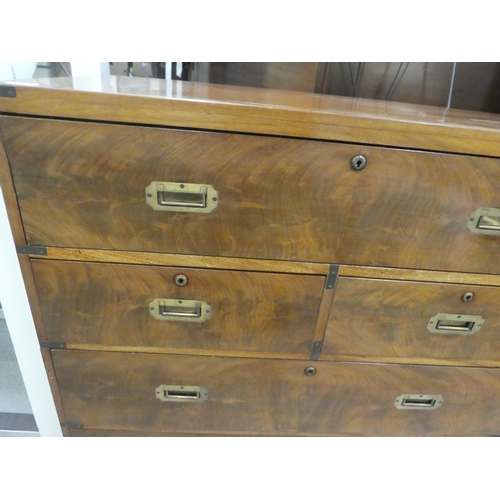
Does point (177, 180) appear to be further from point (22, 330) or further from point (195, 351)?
point (22, 330)

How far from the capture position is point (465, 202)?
0.59 metres

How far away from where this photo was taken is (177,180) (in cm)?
56

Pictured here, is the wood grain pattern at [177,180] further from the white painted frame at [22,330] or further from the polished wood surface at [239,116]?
the white painted frame at [22,330]

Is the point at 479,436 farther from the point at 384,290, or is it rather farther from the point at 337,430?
the point at 384,290

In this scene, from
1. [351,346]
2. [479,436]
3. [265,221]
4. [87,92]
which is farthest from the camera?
[479,436]

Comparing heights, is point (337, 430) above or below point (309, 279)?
below

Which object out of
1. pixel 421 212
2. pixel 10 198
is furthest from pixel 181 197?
pixel 421 212

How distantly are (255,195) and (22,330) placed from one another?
2.19ft

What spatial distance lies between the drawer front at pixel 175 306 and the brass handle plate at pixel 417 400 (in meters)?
0.27

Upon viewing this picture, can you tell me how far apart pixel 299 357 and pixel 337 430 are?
24 centimetres

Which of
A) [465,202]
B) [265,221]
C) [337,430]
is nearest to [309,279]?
[265,221]


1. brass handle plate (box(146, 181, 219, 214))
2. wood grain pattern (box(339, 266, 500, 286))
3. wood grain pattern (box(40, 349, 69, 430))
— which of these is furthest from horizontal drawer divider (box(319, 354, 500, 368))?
wood grain pattern (box(40, 349, 69, 430))

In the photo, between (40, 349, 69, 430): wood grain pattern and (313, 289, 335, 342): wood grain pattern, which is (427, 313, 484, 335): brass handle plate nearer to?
(313, 289, 335, 342): wood grain pattern

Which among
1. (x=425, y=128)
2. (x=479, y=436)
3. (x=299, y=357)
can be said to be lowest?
(x=479, y=436)
